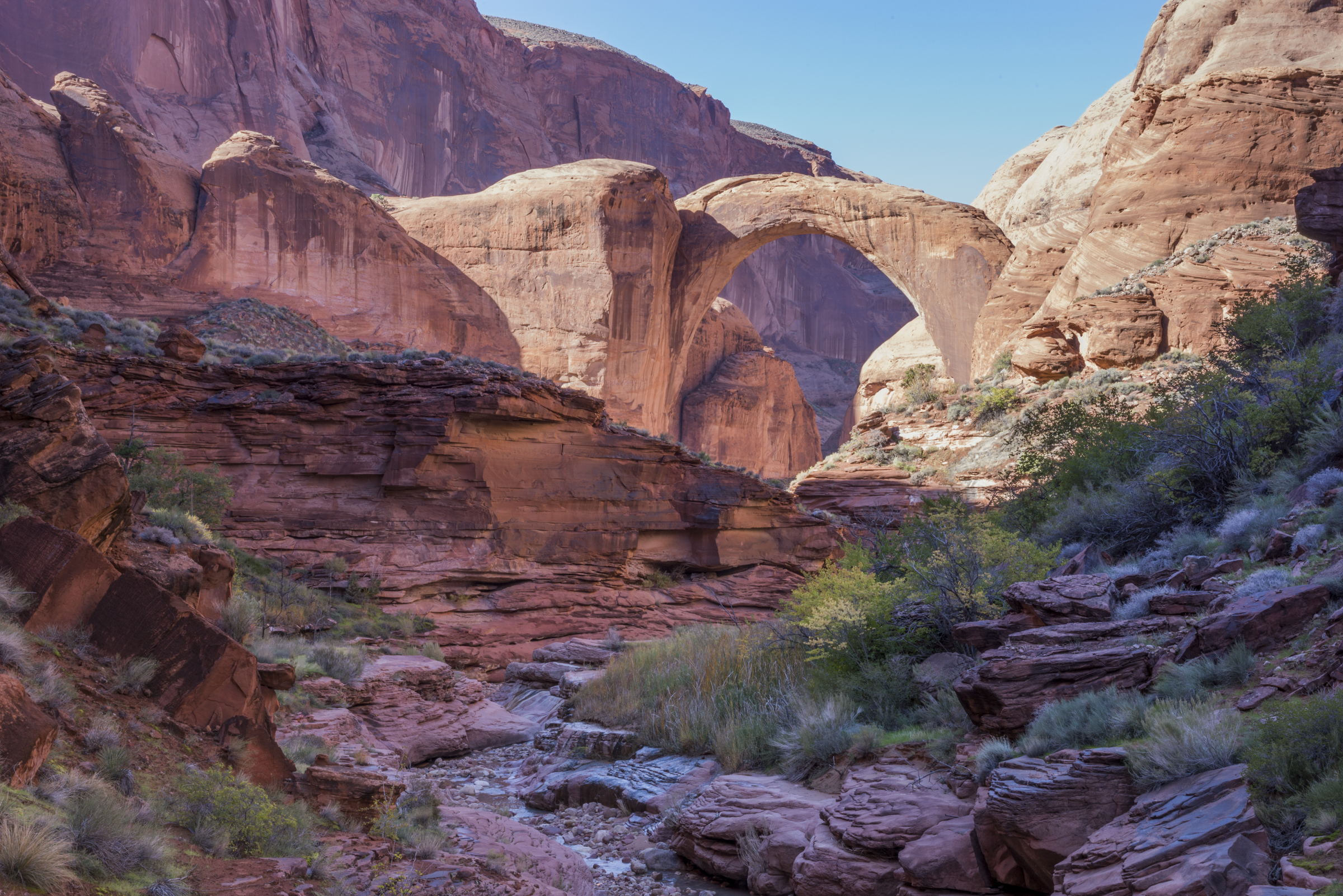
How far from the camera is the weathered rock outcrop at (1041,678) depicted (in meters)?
5.79

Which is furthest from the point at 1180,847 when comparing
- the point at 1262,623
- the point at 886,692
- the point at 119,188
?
the point at 119,188

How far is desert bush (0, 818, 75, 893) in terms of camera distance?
11.0 ft

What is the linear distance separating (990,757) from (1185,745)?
1.45 meters

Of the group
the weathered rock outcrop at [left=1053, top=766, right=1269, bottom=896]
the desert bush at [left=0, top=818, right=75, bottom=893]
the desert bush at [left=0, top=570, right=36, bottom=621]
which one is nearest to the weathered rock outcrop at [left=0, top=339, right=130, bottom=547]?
the desert bush at [left=0, top=570, right=36, bottom=621]

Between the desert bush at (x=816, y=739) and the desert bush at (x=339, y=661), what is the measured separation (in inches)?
247

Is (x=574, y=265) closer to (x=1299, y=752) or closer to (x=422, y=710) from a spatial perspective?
(x=422, y=710)

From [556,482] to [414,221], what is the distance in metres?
17.5

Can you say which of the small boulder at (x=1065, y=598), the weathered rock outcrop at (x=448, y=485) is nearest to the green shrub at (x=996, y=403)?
the weathered rock outcrop at (x=448, y=485)

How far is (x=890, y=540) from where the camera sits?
502 inches

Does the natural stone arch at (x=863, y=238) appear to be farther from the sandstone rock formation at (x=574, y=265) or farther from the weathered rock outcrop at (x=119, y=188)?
the weathered rock outcrop at (x=119, y=188)

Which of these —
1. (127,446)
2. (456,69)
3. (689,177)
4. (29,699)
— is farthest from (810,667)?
(689,177)

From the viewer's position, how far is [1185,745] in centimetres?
438

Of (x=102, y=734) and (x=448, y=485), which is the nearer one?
(x=102, y=734)

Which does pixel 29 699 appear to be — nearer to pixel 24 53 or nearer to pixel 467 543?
pixel 467 543
